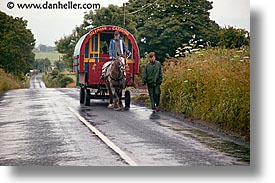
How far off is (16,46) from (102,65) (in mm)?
4179

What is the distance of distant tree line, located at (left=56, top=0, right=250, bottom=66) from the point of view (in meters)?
11.9

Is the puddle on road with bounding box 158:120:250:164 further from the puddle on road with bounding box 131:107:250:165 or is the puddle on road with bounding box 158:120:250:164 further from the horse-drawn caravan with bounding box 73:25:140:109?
the horse-drawn caravan with bounding box 73:25:140:109

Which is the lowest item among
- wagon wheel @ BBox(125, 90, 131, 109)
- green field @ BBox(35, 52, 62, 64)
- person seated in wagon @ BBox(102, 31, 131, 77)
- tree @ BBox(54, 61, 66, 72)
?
wagon wheel @ BBox(125, 90, 131, 109)

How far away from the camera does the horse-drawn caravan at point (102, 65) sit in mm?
14586

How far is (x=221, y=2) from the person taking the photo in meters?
11.0

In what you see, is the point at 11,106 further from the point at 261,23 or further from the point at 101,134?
the point at 261,23

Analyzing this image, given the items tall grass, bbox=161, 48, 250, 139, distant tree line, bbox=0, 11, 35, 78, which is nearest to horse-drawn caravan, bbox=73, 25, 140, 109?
tall grass, bbox=161, 48, 250, 139

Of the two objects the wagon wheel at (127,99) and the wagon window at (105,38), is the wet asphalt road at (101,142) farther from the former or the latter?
the wagon window at (105,38)

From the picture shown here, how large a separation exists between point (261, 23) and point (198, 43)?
254 cm

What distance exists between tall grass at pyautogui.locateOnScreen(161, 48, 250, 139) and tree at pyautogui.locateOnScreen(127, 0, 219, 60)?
815 millimetres

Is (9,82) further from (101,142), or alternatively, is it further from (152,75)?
(152,75)

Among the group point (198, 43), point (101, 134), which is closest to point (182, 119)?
point (198, 43)

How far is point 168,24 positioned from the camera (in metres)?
12.4

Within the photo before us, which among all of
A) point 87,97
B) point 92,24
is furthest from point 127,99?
point 92,24
